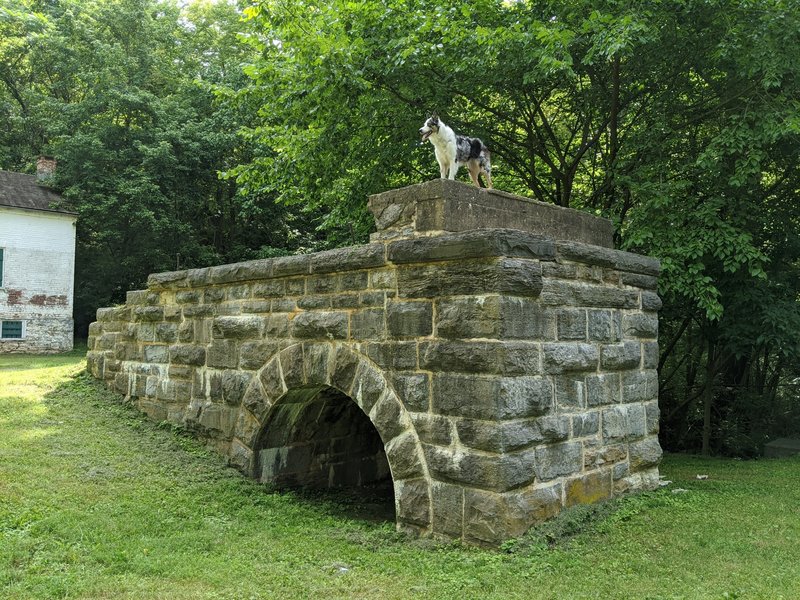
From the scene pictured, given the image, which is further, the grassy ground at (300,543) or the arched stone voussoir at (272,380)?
the arched stone voussoir at (272,380)

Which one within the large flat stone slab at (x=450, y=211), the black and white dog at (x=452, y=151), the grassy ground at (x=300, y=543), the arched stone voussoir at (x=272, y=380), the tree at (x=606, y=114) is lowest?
the grassy ground at (x=300, y=543)

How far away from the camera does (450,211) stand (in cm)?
504

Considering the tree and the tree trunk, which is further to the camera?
the tree trunk

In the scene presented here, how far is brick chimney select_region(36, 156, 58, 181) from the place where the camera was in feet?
72.1

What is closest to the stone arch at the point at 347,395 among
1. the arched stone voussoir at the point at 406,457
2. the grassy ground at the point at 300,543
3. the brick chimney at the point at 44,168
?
the arched stone voussoir at the point at 406,457

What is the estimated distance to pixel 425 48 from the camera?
342 inches

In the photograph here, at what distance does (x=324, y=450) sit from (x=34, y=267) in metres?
17.9

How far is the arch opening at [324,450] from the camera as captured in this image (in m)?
6.68

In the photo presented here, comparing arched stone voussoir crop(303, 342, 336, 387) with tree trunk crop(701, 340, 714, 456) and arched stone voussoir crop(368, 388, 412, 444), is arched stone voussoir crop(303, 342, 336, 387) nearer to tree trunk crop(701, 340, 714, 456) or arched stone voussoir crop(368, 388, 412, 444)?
arched stone voussoir crop(368, 388, 412, 444)

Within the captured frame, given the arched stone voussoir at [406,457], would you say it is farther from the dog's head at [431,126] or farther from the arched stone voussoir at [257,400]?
the dog's head at [431,126]

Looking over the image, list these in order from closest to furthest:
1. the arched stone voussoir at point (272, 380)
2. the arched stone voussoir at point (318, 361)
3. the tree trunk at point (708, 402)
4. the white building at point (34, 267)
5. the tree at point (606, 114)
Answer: the arched stone voussoir at point (318, 361) < the arched stone voussoir at point (272, 380) < the tree at point (606, 114) < the tree trunk at point (708, 402) < the white building at point (34, 267)

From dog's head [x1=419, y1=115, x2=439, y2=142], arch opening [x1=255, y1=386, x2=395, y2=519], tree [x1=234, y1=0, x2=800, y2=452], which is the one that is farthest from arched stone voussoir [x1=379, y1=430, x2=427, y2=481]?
tree [x1=234, y1=0, x2=800, y2=452]

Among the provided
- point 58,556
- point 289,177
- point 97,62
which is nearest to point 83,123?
point 97,62

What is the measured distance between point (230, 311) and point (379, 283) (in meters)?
2.30
